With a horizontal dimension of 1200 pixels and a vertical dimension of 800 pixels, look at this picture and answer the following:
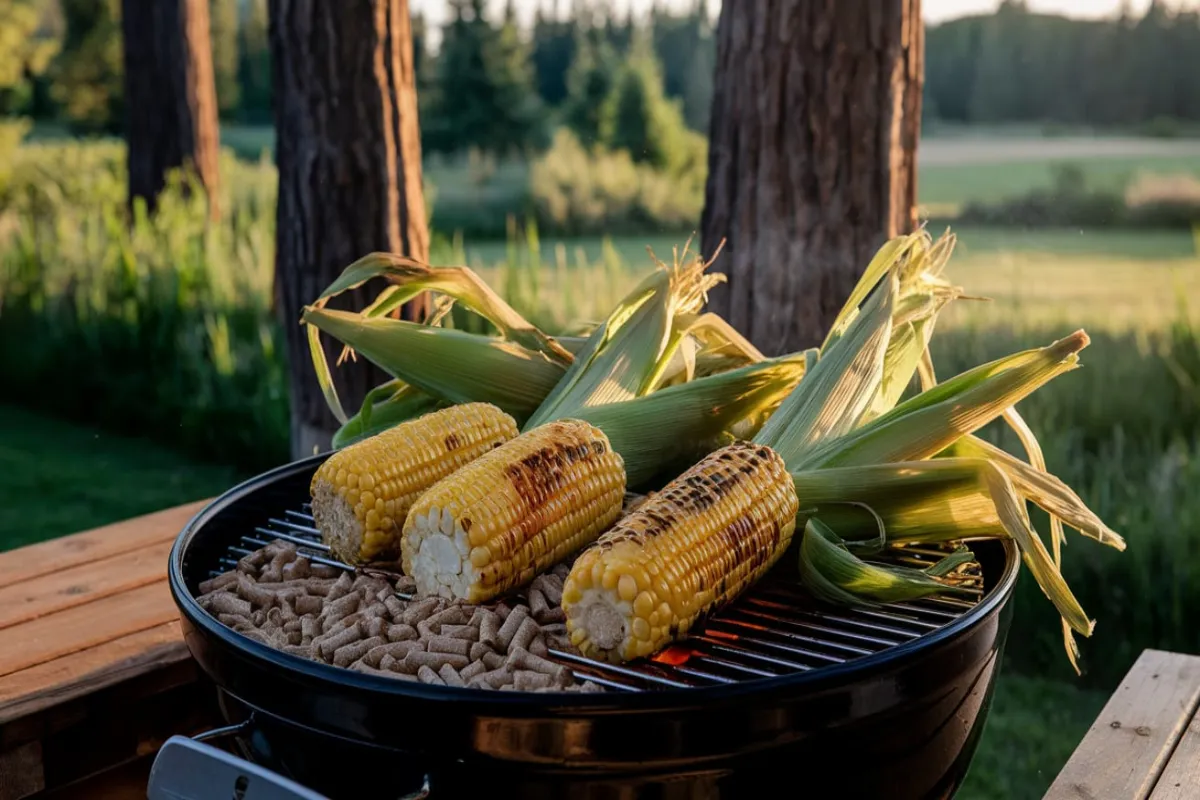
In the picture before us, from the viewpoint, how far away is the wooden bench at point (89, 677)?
6.01 ft

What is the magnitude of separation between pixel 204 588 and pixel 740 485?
814 millimetres

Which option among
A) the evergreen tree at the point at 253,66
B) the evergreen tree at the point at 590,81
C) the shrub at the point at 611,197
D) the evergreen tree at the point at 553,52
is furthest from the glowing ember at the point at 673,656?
the evergreen tree at the point at 253,66

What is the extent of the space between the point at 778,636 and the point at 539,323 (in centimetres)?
358

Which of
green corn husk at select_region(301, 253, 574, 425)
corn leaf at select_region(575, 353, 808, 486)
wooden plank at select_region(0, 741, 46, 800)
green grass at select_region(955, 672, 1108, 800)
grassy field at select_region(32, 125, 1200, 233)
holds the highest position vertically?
grassy field at select_region(32, 125, 1200, 233)

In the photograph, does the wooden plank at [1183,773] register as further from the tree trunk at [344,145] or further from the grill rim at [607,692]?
the tree trunk at [344,145]

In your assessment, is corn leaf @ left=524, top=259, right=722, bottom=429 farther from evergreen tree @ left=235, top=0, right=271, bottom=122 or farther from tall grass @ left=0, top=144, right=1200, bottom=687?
evergreen tree @ left=235, top=0, right=271, bottom=122

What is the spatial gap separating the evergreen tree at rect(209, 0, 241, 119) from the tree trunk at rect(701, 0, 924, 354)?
55.8 ft

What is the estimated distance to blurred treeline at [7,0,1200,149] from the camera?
532 centimetres

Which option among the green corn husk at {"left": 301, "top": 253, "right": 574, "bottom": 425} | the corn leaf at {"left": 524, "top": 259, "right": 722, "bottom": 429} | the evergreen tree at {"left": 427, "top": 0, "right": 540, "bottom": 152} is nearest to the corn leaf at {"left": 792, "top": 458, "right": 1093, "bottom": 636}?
the corn leaf at {"left": 524, "top": 259, "right": 722, "bottom": 429}

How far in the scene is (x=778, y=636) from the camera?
4.98 ft

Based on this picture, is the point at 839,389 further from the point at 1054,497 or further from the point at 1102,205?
the point at 1102,205

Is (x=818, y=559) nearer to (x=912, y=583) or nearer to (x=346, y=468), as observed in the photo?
(x=912, y=583)

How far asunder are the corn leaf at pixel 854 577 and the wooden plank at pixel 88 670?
3.70 feet

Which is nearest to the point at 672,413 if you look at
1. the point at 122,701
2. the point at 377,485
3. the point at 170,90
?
the point at 377,485
